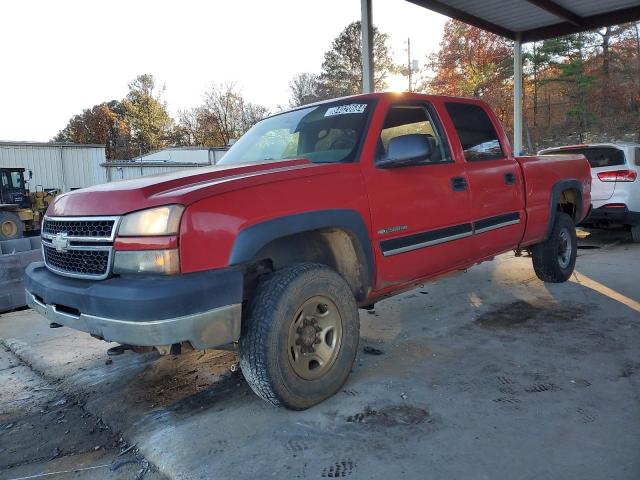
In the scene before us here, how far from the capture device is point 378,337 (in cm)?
432

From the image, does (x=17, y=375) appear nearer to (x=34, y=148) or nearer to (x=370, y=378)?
(x=370, y=378)

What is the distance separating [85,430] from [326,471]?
1580 millimetres

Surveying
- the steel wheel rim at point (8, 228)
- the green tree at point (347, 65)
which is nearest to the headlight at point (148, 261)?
the steel wheel rim at point (8, 228)

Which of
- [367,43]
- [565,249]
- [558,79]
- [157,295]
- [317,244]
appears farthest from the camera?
[558,79]

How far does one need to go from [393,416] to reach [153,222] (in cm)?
172

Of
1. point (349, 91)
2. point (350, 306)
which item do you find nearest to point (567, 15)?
point (350, 306)

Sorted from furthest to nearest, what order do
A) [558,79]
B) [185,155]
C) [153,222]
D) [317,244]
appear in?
1. [185,155]
2. [558,79]
3. [317,244]
4. [153,222]

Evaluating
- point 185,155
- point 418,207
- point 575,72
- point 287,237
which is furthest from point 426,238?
point 185,155

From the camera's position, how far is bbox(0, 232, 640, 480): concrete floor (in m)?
2.43

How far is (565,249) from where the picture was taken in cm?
587

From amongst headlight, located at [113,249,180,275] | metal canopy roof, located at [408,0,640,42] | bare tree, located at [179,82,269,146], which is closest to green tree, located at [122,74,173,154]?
bare tree, located at [179,82,269,146]

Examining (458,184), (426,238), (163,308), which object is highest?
(458,184)

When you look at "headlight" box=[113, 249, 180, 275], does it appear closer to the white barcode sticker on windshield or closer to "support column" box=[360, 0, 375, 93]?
the white barcode sticker on windshield

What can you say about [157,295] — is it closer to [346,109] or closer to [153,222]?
[153,222]
